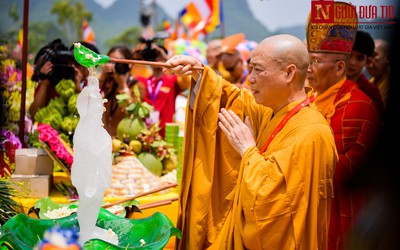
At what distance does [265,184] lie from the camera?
2094 millimetres

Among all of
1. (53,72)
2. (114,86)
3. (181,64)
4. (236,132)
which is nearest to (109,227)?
(236,132)

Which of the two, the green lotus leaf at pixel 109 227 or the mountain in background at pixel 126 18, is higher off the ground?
the mountain in background at pixel 126 18

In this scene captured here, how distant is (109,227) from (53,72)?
68.5 inches

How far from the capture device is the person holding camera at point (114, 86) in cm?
396

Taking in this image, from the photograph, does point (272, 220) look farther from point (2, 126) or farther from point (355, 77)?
point (2, 126)

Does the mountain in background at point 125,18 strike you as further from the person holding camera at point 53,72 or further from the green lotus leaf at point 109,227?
the green lotus leaf at point 109,227

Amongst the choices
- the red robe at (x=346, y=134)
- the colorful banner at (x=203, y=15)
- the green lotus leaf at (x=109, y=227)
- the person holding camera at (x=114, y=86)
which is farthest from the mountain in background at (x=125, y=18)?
the green lotus leaf at (x=109, y=227)

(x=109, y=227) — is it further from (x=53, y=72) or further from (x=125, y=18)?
(x=125, y=18)

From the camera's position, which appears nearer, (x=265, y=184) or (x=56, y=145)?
(x=265, y=184)

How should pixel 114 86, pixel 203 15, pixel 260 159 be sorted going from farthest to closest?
pixel 203 15 < pixel 114 86 < pixel 260 159

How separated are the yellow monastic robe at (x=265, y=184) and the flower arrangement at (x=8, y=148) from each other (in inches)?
44.1

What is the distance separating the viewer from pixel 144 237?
2.18 meters

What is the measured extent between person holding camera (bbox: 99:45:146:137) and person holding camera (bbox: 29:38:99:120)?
14.4 inches

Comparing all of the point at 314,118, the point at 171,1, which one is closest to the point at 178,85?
the point at 314,118
